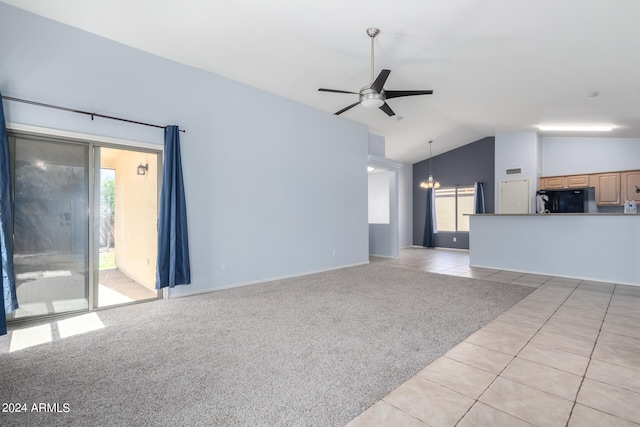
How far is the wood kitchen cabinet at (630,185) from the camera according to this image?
22.2 ft

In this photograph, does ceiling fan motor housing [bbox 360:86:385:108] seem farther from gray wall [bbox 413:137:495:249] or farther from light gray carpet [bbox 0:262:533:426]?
gray wall [bbox 413:137:495:249]

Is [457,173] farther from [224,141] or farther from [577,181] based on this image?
[224,141]

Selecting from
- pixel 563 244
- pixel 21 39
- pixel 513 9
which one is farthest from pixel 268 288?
pixel 563 244

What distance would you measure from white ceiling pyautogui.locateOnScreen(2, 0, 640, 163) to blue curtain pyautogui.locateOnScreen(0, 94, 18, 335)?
154cm

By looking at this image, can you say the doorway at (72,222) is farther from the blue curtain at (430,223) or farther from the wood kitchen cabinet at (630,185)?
the wood kitchen cabinet at (630,185)

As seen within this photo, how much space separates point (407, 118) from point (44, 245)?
22.0 ft

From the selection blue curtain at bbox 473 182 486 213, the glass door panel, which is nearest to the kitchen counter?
blue curtain at bbox 473 182 486 213

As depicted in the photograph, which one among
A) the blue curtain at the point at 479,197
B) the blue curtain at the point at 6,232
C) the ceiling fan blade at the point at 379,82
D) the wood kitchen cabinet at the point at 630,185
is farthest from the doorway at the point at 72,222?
the wood kitchen cabinet at the point at 630,185

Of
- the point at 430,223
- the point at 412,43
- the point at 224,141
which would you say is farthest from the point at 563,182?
the point at 224,141

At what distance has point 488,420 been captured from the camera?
1.68m

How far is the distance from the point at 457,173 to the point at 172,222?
9171 mm

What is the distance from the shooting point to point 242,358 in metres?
2.41

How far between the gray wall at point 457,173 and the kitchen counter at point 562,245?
127 inches

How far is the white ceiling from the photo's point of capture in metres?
3.01
